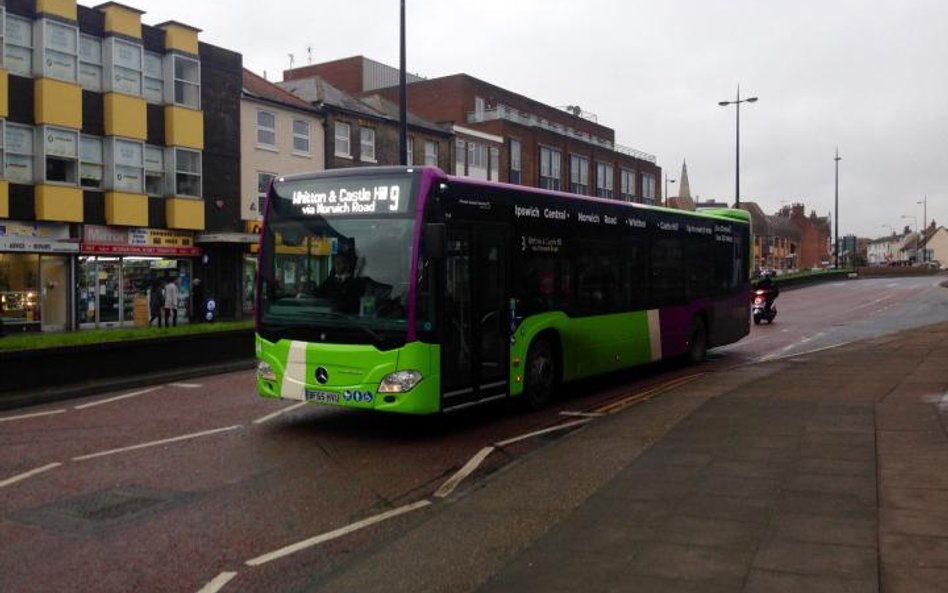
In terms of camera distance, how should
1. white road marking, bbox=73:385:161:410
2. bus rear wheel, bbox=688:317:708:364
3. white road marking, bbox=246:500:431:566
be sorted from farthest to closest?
1. bus rear wheel, bbox=688:317:708:364
2. white road marking, bbox=73:385:161:410
3. white road marking, bbox=246:500:431:566

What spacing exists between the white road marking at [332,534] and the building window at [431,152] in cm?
3878

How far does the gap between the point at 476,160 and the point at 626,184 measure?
26707mm

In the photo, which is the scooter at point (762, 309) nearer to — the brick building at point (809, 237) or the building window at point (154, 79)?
the building window at point (154, 79)

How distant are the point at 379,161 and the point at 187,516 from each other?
34613mm

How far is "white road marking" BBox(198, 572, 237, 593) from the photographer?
182 inches

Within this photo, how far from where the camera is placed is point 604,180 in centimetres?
6925

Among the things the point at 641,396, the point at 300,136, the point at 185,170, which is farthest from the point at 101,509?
the point at 300,136

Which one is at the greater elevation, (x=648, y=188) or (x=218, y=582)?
(x=648, y=188)

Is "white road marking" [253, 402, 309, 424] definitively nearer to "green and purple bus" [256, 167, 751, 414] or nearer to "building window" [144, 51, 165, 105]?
"green and purple bus" [256, 167, 751, 414]

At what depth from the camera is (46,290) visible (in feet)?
86.6

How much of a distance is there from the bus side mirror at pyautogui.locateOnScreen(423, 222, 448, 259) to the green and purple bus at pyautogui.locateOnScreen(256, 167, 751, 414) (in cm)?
1

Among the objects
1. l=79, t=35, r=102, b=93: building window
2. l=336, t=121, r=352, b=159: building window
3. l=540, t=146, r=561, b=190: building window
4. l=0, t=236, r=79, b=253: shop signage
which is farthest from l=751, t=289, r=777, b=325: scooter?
l=540, t=146, r=561, b=190: building window

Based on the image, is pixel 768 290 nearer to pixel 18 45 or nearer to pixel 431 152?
pixel 431 152

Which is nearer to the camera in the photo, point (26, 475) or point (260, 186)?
point (26, 475)
